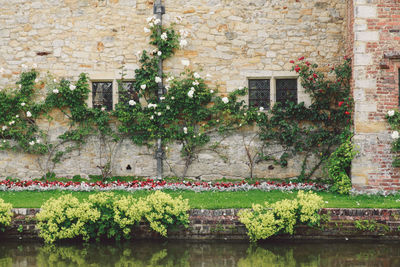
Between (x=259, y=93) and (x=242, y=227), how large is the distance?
4.31m

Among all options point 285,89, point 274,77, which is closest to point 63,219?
point 274,77

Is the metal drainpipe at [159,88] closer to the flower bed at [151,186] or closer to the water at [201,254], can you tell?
the flower bed at [151,186]

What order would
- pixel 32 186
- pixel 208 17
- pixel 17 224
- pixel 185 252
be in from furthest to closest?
pixel 208 17, pixel 32 186, pixel 17 224, pixel 185 252

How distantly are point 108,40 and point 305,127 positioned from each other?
524cm

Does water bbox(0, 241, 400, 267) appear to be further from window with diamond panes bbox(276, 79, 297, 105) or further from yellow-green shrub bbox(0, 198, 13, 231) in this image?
window with diamond panes bbox(276, 79, 297, 105)

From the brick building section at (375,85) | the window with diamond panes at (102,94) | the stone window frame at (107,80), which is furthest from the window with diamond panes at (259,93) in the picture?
the window with diamond panes at (102,94)

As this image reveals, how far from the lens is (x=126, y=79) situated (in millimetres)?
10773

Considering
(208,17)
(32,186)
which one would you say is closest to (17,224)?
(32,186)

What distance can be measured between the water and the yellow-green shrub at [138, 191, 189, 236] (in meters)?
0.34

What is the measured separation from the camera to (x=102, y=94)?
10969 millimetres

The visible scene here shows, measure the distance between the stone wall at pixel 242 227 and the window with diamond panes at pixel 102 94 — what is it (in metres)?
4.13

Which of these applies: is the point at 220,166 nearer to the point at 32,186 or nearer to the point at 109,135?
the point at 109,135

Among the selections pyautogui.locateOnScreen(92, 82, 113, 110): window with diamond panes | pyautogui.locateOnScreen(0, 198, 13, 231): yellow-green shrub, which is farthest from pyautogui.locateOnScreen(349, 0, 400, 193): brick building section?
pyautogui.locateOnScreen(0, 198, 13, 231): yellow-green shrub

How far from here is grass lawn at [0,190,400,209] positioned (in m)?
7.66
